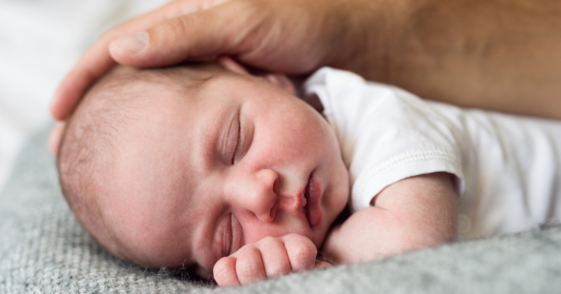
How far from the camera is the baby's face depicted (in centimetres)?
107

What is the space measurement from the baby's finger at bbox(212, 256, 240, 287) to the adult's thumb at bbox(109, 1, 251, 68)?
69 cm

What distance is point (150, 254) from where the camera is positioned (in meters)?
1.13

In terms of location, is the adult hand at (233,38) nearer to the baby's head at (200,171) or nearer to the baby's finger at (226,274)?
the baby's head at (200,171)

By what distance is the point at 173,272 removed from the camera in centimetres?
117

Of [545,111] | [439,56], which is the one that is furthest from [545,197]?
[439,56]

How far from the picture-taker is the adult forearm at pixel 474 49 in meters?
1.56

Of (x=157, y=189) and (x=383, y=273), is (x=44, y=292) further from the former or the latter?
(x=383, y=273)

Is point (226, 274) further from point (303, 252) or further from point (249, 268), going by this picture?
point (303, 252)

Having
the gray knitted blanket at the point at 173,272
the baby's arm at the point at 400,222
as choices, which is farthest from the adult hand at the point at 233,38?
the baby's arm at the point at 400,222

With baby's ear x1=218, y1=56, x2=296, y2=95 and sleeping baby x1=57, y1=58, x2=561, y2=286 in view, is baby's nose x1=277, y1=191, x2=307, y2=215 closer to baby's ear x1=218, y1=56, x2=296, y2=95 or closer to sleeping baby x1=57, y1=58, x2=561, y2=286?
sleeping baby x1=57, y1=58, x2=561, y2=286

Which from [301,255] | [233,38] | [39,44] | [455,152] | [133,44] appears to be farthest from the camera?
[39,44]

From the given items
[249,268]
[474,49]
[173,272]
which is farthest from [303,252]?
[474,49]

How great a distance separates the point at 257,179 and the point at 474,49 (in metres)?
1.06

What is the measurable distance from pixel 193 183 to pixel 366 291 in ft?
1.96
